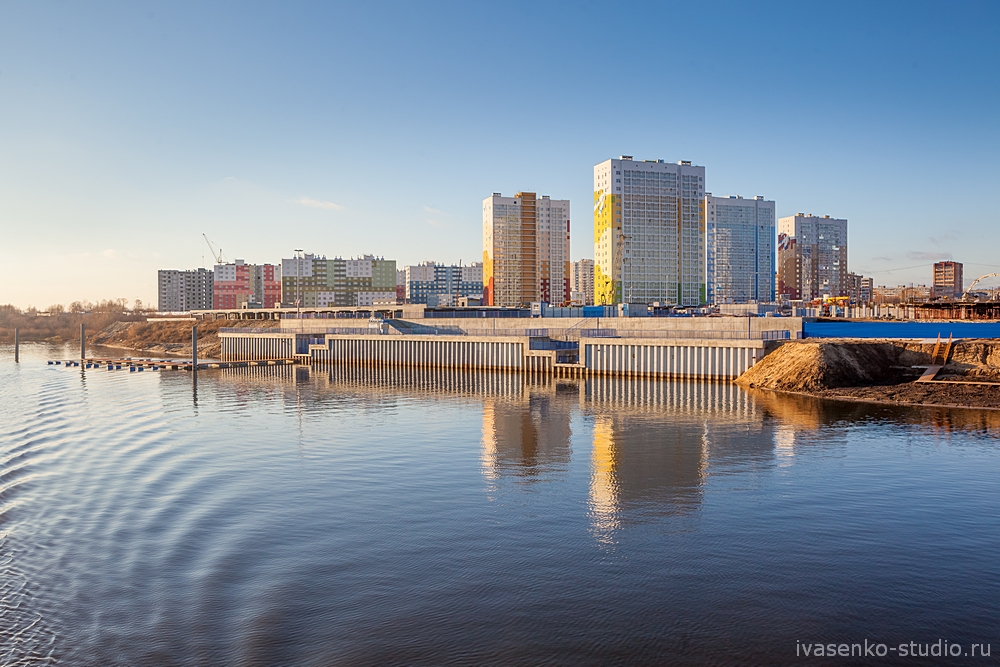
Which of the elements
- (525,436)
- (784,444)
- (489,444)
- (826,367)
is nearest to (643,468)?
(489,444)

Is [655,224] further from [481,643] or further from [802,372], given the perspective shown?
[481,643]

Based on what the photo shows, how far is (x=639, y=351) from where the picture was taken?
284 ft

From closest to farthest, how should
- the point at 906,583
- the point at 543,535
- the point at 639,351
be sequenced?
the point at 906,583 → the point at 543,535 → the point at 639,351

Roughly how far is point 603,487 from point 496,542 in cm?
909

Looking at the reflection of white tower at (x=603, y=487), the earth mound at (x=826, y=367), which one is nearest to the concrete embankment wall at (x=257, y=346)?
the earth mound at (x=826, y=367)

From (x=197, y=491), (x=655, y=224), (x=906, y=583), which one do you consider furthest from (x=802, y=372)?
(x=655, y=224)

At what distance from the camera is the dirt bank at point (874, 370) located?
203 feet

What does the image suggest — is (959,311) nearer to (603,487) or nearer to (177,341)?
(603,487)

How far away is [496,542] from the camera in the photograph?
973 inches

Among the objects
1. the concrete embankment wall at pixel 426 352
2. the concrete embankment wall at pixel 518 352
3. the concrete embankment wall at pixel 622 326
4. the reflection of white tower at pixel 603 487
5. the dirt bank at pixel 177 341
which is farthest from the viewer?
the dirt bank at pixel 177 341

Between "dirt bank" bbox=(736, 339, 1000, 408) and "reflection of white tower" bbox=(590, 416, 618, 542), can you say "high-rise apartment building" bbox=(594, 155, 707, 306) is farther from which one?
"reflection of white tower" bbox=(590, 416, 618, 542)

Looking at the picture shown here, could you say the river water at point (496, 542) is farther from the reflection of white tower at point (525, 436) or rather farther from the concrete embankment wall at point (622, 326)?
the concrete embankment wall at point (622, 326)

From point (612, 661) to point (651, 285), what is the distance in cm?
18341

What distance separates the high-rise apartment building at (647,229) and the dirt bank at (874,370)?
115533 mm
